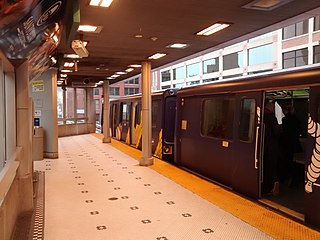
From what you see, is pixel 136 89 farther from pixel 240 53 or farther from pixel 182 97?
pixel 182 97

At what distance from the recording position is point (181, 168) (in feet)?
25.6

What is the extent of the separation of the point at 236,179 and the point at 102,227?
245 centimetres

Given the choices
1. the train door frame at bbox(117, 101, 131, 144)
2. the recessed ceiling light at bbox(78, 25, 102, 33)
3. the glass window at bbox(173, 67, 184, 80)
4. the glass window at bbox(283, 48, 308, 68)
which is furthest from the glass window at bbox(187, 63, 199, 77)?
the recessed ceiling light at bbox(78, 25, 102, 33)

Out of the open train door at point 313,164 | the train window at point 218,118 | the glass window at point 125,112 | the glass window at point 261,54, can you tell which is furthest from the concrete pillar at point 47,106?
the glass window at point 261,54

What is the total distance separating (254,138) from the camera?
5074 millimetres

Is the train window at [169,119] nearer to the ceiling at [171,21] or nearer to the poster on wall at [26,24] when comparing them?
the ceiling at [171,21]

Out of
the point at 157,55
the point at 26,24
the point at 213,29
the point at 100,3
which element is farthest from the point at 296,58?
the point at 26,24

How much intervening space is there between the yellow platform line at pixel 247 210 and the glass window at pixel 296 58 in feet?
61.4

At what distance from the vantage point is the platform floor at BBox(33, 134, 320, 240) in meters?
3.84

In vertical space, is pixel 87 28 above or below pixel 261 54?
below

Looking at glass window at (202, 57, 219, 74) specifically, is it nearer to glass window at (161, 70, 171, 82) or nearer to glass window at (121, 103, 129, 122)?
glass window at (161, 70, 171, 82)

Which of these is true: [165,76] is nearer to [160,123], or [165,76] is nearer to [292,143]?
[160,123]

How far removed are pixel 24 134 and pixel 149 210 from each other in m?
1.98

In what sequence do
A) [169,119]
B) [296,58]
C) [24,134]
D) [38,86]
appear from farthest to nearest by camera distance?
[296,58]
[38,86]
[169,119]
[24,134]
